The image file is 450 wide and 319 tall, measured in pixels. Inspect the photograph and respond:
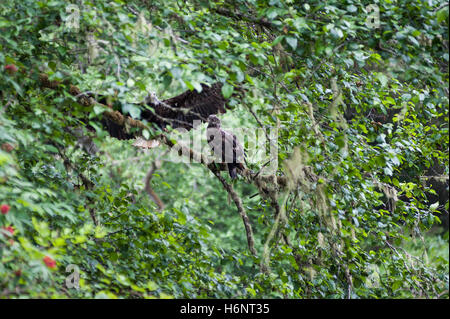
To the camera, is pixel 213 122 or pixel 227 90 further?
pixel 213 122

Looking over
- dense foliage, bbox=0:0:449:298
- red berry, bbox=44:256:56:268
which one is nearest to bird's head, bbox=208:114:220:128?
dense foliage, bbox=0:0:449:298

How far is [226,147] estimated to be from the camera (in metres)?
4.83

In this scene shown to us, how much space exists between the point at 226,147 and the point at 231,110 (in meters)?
1.14

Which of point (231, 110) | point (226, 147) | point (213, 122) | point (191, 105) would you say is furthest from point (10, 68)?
point (213, 122)

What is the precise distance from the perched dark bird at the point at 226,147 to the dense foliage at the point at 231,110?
0.47 m

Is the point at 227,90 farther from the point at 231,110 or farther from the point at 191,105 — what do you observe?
the point at 191,105

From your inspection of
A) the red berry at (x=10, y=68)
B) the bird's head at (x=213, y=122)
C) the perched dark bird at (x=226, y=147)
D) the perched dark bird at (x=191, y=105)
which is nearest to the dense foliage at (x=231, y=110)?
the red berry at (x=10, y=68)

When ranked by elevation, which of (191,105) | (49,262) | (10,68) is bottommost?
(191,105)

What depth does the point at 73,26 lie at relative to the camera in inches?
120

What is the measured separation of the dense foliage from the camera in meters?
2.84

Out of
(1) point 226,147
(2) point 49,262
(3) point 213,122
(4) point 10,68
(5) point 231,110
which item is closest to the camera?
(2) point 49,262

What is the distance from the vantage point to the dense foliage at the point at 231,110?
9.30 ft

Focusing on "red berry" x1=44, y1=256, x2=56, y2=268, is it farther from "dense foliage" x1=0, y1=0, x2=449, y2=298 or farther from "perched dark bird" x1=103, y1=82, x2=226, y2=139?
"perched dark bird" x1=103, y1=82, x2=226, y2=139

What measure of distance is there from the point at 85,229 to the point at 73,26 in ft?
3.97
